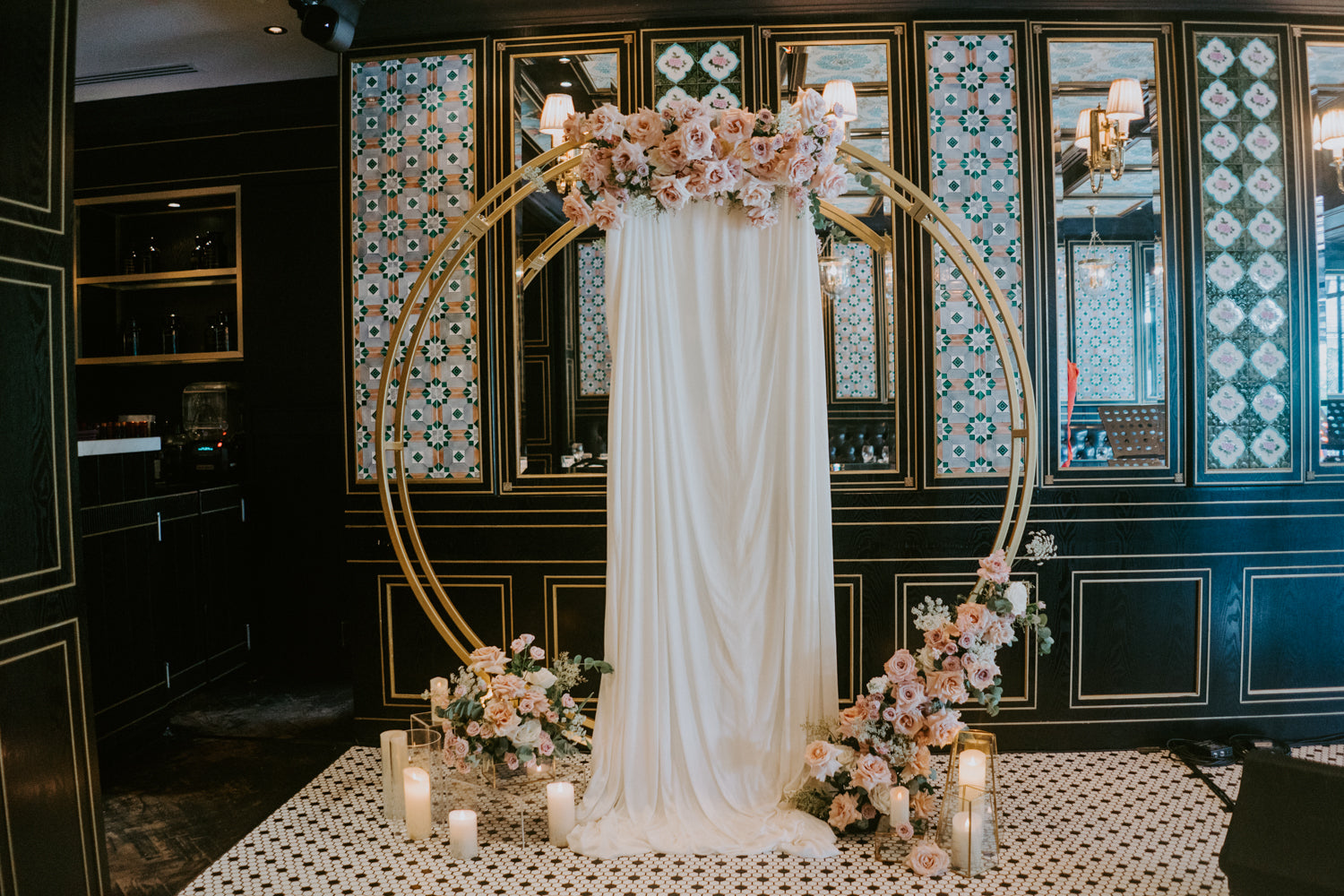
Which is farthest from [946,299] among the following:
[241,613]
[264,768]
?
[241,613]

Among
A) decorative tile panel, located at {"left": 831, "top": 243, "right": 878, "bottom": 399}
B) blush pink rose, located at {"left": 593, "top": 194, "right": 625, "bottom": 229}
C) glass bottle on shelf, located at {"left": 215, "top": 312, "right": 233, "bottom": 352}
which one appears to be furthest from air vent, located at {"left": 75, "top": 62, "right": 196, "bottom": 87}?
decorative tile panel, located at {"left": 831, "top": 243, "right": 878, "bottom": 399}

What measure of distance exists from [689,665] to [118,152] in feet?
16.2

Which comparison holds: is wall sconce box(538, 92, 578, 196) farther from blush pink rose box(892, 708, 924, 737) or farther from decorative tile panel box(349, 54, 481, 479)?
blush pink rose box(892, 708, 924, 737)

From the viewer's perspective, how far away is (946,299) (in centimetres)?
402

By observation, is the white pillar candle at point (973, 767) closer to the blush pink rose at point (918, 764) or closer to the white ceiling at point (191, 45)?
the blush pink rose at point (918, 764)

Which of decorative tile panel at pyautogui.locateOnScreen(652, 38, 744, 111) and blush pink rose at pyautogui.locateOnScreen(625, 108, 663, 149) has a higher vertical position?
decorative tile panel at pyautogui.locateOnScreen(652, 38, 744, 111)

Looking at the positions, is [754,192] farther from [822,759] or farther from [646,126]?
[822,759]

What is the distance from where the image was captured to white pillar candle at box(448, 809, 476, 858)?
120 inches

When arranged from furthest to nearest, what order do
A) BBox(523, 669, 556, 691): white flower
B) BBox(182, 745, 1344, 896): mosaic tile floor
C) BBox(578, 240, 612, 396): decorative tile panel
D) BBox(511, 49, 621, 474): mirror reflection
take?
1. BBox(578, 240, 612, 396): decorative tile panel
2. BBox(511, 49, 621, 474): mirror reflection
3. BBox(523, 669, 556, 691): white flower
4. BBox(182, 745, 1344, 896): mosaic tile floor

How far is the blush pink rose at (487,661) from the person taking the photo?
320 cm

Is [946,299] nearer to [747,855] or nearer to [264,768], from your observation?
[747,855]

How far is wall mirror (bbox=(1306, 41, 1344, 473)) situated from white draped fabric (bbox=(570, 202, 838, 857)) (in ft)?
9.01

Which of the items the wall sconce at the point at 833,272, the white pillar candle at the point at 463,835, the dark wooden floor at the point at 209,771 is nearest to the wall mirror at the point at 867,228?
the wall sconce at the point at 833,272

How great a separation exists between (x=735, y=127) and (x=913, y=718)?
2.23 metres
